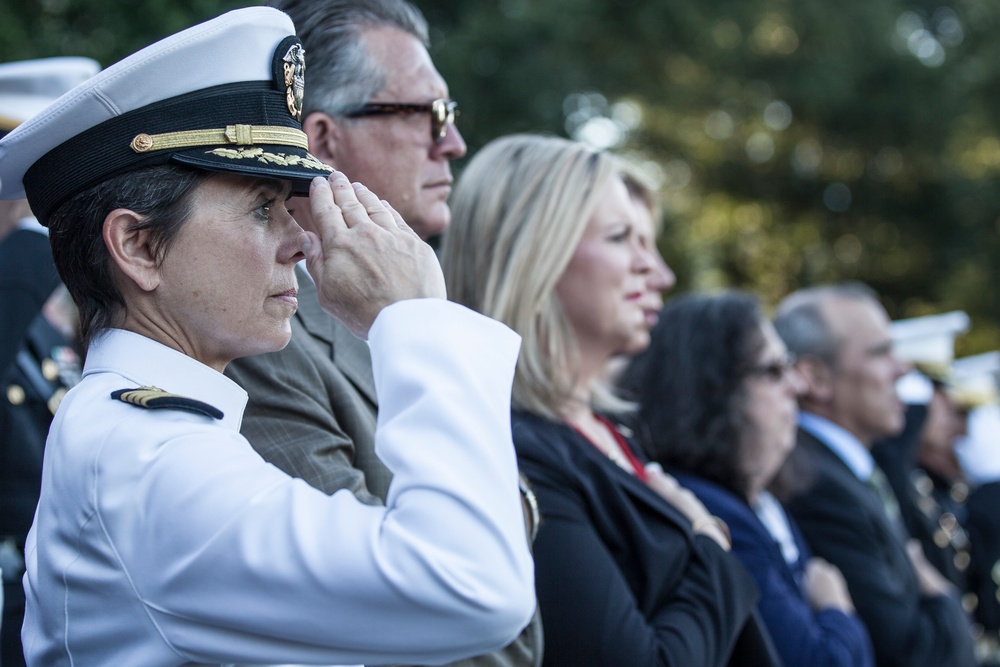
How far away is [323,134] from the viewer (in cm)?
296

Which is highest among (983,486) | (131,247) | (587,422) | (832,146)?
(131,247)

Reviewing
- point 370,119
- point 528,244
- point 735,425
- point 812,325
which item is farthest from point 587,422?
point 812,325

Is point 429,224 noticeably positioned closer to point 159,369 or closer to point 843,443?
point 159,369

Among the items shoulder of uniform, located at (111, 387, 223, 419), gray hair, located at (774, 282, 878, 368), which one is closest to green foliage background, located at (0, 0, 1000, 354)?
gray hair, located at (774, 282, 878, 368)

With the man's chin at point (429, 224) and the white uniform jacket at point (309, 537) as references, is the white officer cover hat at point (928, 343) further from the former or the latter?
the white uniform jacket at point (309, 537)

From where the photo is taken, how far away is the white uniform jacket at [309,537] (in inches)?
60.7

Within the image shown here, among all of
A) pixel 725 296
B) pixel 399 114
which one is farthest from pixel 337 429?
pixel 725 296

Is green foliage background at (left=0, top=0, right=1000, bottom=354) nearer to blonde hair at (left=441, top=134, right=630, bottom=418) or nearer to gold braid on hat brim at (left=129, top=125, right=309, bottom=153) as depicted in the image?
blonde hair at (left=441, top=134, right=630, bottom=418)

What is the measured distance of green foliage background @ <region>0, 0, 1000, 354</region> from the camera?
16.8m

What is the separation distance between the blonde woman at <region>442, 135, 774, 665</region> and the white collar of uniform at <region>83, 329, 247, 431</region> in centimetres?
116

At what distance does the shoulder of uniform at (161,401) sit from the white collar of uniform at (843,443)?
4.07m

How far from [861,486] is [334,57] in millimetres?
3232

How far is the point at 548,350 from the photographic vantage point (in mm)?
3434

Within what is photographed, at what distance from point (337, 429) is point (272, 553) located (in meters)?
0.81
